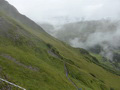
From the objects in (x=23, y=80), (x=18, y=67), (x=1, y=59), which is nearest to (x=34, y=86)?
(x=23, y=80)

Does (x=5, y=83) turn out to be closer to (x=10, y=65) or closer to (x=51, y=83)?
Answer: (x=10, y=65)

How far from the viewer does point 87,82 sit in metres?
134

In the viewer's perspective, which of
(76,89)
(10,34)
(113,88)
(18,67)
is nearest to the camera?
(18,67)

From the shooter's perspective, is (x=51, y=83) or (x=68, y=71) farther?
(x=68, y=71)

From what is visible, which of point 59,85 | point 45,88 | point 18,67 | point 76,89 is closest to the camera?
point 45,88

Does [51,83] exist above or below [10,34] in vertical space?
below

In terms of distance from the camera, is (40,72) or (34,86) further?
(40,72)

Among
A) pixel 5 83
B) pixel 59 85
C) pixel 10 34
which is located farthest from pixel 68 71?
pixel 5 83

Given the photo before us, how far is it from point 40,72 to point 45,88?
705 inches

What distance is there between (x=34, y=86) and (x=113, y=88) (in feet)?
420

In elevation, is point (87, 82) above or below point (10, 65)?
above

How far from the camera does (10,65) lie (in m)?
77.1

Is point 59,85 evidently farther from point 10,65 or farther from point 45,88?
point 10,65

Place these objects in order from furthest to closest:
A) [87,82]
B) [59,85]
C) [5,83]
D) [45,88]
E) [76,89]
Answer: [87,82], [76,89], [59,85], [45,88], [5,83]
